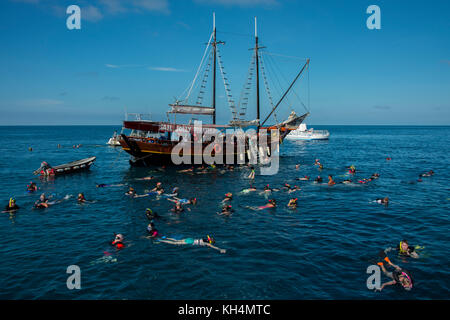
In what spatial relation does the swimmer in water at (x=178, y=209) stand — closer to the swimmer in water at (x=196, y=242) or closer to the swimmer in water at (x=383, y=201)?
the swimmer in water at (x=196, y=242)

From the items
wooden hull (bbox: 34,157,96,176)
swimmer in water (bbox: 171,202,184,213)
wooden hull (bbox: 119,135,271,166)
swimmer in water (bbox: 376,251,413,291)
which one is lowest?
swimmer in water (bbox: 376,251,413,291)

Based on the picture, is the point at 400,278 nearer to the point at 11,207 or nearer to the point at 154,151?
the point at 11,207

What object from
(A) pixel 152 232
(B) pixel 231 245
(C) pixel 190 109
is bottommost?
(B) pixel 231 245

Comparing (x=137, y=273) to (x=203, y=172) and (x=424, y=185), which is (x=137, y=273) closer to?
(x=203, y=172)

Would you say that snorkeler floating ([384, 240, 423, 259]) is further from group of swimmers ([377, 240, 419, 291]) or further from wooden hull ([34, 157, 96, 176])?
wooden hull ([34, 157, 96, 176])

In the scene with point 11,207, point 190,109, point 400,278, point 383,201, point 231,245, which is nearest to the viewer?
point 400,278

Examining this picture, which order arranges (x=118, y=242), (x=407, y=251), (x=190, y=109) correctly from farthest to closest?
(x=190, y=109), (x=118, y=242), (x=407, y=251)

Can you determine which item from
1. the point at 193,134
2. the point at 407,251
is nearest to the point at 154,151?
the point at 193,134

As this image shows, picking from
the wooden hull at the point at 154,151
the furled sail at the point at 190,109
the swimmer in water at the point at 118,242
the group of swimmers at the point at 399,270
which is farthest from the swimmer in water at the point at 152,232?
the furled sail at the point at 190,109

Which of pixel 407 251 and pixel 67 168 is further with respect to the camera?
pixel 67 168

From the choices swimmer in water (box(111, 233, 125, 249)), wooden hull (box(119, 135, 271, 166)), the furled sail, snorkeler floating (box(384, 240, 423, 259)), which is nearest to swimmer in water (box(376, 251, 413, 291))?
snorkeler floating (box(384, 240, 423, 259))
